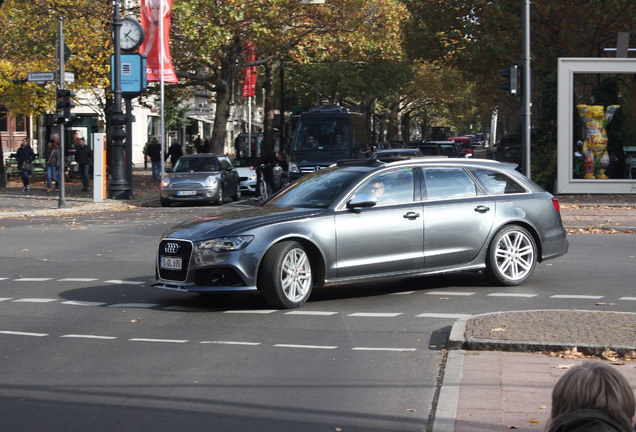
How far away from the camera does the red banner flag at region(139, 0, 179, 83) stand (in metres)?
30.7

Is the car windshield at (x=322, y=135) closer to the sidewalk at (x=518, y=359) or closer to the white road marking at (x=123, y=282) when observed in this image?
the white road marking at (x=123, y=282)

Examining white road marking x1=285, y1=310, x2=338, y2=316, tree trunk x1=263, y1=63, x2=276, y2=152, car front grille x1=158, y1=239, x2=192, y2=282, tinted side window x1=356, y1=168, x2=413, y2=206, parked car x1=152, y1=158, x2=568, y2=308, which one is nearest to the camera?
white road marking x1=285, y1=310, x2=338, y2=316

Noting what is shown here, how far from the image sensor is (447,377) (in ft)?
22.1

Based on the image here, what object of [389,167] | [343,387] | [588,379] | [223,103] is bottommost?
[343,387]

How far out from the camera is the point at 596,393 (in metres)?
2.88

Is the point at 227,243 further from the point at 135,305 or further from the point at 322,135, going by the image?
the point at 322,135

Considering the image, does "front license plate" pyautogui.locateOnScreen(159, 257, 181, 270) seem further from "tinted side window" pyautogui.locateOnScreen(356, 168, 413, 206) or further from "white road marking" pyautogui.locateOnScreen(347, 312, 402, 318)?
"tinted side window" pyautogui.locateOnScreen(356, 168, 413, 206)

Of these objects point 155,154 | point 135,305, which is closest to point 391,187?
point 135,305

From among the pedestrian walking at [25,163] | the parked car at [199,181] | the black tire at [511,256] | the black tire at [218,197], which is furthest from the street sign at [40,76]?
the black tire at [511,256]

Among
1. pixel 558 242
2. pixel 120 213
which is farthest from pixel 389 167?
pixel 120 213

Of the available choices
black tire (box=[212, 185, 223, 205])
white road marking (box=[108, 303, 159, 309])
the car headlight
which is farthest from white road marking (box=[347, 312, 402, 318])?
black tire (box=[212, 185, 223, 205])

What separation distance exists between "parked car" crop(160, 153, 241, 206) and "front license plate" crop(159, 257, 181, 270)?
1729 centimetres

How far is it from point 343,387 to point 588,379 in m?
3.88

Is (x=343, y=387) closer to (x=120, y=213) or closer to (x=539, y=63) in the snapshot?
(x=120, y=213)
